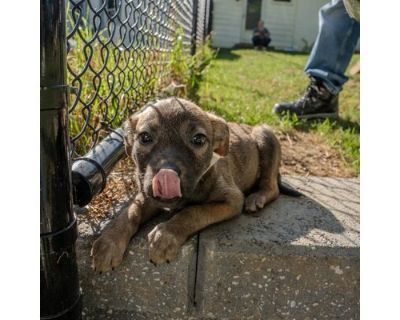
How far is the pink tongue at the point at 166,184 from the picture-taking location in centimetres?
214

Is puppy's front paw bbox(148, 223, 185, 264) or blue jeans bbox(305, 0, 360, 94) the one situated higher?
blue jeans bbox(305, 0, 360, 94)

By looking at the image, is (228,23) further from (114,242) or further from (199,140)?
(114,242)

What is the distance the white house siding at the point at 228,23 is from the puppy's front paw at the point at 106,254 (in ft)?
80.5

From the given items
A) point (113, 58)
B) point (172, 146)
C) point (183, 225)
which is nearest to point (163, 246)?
point (183, 225)

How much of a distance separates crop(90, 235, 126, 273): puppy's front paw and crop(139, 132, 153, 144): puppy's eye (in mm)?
555

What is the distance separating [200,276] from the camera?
232cm

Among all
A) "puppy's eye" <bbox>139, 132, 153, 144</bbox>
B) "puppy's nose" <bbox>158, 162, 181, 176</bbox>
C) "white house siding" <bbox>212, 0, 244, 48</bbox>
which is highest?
"puppy's eye" <bbox>139, 132, 153, 144</bbox>

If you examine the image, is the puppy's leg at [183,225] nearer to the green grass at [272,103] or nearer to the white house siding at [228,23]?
the green grass at [272,103]

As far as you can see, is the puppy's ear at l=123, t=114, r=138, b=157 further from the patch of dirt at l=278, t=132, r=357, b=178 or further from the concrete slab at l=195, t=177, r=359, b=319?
the patch of dirt at l=278, t=132, r=357, b=178

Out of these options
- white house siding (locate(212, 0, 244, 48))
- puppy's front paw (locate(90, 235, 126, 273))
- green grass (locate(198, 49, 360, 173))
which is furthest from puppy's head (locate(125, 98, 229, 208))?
white house siding (locate(212, 0, 244, 48))

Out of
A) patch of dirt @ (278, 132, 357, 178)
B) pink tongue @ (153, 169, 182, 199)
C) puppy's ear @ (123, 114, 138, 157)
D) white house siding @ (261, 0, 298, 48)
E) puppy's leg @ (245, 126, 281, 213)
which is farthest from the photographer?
white house siding @ (261, 0, 298, 48)

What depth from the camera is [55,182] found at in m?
1.71

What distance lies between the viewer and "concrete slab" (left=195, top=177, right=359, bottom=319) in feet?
7.55

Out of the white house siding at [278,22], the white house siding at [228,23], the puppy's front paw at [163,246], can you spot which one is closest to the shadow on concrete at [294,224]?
the puppy's front paw at [163,246]
